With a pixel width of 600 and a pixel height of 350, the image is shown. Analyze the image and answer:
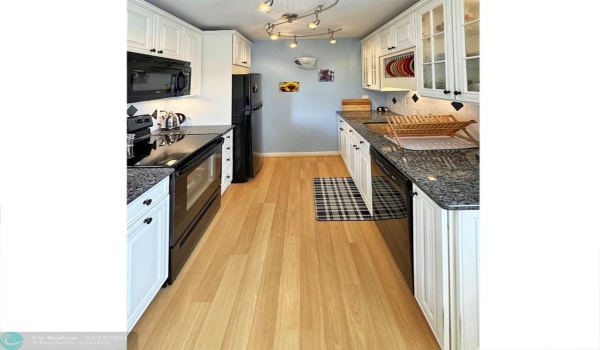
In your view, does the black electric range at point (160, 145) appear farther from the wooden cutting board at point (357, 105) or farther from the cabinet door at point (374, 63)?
the wooden cutting board at point (357, 105)

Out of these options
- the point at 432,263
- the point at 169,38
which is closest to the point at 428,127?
the point at 432,263

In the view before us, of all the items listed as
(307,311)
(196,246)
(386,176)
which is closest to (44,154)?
(307,311)

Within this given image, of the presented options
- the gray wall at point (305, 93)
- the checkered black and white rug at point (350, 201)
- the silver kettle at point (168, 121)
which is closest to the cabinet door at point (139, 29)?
the silver kettle at point (168, 121)

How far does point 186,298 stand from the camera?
7.10 feet

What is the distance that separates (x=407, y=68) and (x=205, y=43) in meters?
2.58

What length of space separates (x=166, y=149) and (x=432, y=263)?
2.10 metres

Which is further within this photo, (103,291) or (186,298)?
(186,298)

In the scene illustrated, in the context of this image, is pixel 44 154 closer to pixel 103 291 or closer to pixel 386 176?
pixel 103 291

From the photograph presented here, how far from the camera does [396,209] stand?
2.27 metres

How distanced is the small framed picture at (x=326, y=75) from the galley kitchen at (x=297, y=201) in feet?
4.06

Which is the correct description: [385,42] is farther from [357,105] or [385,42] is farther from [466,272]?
[466,272]

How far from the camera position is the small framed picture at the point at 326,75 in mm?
6473

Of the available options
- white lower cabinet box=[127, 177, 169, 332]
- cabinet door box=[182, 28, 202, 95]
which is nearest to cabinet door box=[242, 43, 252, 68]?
cabinet door box=[182, 28, 202, 95]
